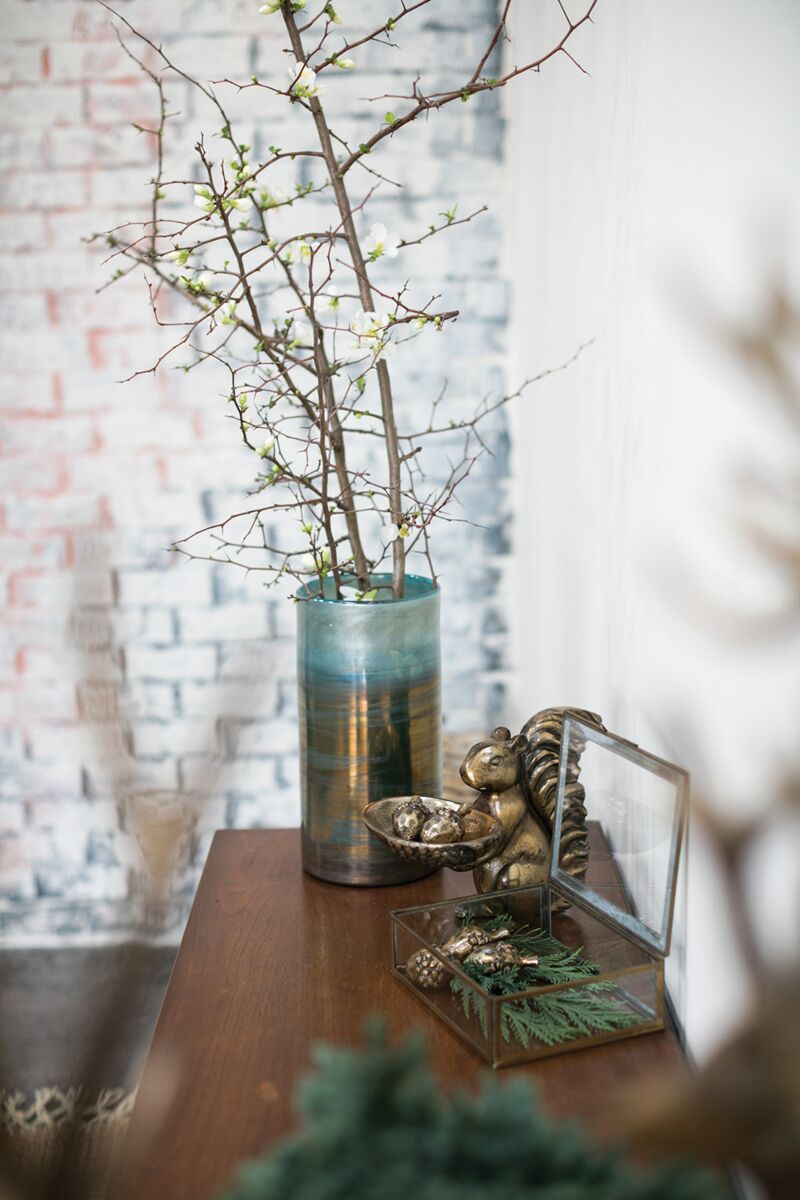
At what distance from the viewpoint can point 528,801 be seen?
102 cm

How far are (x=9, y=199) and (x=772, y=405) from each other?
167 cm

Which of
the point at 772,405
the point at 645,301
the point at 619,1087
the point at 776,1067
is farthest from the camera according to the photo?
the point at 645,301

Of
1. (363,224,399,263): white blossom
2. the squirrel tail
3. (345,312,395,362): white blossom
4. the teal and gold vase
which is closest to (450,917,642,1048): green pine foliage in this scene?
the squirrel tail

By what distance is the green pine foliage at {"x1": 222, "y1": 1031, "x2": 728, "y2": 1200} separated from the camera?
45 centimetres

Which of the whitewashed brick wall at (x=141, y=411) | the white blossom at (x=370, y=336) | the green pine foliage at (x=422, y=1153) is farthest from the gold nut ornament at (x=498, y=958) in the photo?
the whitewashed brick wall at (x=141, y=411)

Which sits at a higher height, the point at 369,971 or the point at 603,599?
the point at 603,599

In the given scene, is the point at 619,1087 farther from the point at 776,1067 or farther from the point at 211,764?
the point at 211,764

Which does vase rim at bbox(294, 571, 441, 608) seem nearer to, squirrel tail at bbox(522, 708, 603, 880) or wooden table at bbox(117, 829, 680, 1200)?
squirrel tail at bbox(522, 708, 603, 880)

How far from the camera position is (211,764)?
24cm

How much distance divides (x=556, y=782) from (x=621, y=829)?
0.25 feet

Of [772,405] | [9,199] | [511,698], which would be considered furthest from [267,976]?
[9,199]

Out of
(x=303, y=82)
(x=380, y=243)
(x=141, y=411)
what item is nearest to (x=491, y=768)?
(x=380, y=243)

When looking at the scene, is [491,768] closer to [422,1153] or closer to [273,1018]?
[273,1018]

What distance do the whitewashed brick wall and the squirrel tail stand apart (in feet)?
2.96
